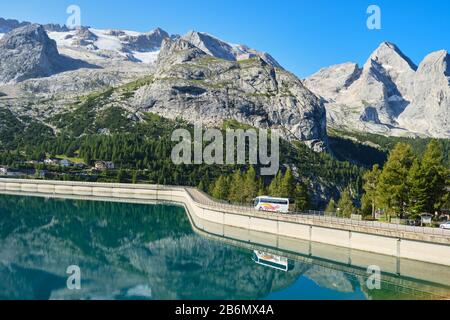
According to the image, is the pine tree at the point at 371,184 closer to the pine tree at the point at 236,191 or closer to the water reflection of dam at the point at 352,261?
the water reflection of dam at the point at 352,261

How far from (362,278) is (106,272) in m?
38.0

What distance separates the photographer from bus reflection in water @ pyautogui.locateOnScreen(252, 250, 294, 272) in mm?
67900

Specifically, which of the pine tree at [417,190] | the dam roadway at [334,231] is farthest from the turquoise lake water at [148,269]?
the pine tree at [417,190]

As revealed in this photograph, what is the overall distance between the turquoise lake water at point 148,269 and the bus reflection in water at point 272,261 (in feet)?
2.91

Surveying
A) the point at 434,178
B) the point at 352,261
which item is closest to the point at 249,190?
the point at 434,178

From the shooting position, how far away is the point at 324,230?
76500 mm

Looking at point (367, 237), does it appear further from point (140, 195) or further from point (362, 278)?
point (140, 195)

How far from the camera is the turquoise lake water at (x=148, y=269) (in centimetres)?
5466

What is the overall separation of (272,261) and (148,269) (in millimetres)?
20431

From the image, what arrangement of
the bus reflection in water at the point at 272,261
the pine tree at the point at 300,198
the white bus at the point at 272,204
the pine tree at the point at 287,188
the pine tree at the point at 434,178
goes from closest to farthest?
1. the bus reflection in water at the point at 272,261
2. the pine tree at the point at 434,178
3. the white bus at the point at 272,204
4. the pine tree at the point at 300,198
5. the pine tree at the point at 287,188

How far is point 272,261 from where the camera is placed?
71.9 meters

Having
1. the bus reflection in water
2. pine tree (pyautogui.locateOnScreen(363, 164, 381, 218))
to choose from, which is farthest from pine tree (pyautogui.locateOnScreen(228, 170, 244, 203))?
the bus reflection in water

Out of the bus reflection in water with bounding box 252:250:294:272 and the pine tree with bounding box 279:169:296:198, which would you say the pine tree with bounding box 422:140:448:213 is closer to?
the bus reflection in water with bounding box 252:250:294:272
